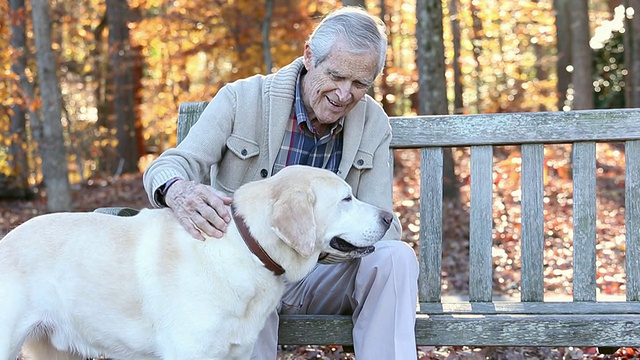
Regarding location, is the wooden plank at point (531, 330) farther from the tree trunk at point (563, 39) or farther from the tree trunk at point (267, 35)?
the tree trunk at point (563, 39)

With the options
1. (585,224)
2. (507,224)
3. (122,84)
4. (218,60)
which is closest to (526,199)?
(585,224)

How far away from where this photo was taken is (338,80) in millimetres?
3324

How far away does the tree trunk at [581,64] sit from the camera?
12.1m

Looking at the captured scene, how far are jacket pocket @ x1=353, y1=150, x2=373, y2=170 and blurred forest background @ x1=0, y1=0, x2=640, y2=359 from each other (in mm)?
1352

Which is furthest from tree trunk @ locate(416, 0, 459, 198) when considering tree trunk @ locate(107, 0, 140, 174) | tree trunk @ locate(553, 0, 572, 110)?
tree trunk @ locate(107, 0, 140, 174)

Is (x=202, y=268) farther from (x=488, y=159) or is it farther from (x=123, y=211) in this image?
(x=488, y=159)

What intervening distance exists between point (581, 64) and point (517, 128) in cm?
914

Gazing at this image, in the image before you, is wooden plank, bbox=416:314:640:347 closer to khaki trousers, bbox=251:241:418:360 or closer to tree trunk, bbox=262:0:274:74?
khaki trousers, bbox=251:241:418:360

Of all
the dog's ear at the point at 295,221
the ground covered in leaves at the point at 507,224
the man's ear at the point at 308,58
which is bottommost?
the ground covered in leaves at the point at 507,224

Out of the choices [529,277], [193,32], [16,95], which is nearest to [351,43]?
[529,277]

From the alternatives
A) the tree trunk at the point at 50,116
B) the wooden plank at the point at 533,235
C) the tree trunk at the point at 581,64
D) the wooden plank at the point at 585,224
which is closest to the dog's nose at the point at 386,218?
the wooden plank at the point at 533,235

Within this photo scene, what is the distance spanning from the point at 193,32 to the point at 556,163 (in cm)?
664

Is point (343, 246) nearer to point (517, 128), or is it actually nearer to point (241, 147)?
point (241, 147)

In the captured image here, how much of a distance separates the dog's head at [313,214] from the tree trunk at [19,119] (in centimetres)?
823
